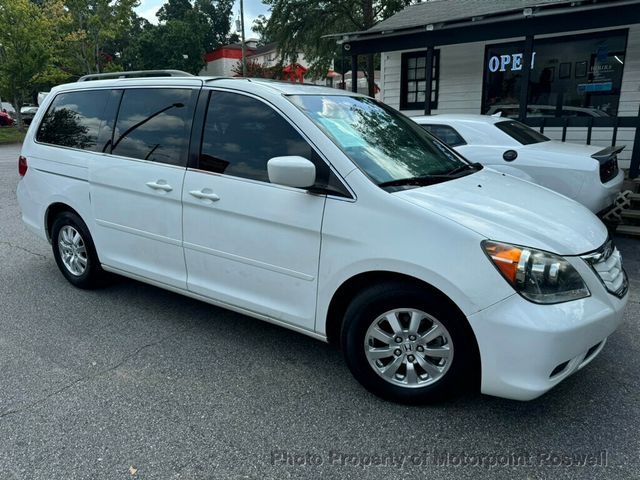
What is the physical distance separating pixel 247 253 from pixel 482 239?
149 cm

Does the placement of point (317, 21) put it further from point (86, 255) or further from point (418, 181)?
point (418, 181)

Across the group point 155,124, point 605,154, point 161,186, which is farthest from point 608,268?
point 605,154

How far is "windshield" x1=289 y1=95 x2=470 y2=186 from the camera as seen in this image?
304 cm

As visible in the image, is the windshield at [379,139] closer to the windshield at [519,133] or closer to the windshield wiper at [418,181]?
the windshield wiper at [418,181]

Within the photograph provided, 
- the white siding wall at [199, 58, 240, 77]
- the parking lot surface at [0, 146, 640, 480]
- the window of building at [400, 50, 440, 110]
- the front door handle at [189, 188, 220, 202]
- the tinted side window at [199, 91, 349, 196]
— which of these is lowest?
the parking lot surface at [0, 146, 640, 480]

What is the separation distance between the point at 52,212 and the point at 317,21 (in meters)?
17.2

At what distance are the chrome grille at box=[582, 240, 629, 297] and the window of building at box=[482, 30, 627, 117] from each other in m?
8.58

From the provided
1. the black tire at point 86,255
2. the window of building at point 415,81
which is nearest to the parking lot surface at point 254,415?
the black tire at point 86,255

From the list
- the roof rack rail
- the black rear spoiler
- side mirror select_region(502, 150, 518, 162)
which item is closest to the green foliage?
side mirror select_region(502, 150, 518, 162)

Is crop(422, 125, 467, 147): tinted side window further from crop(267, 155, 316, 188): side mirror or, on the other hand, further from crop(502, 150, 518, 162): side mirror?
crop(267, 155, 316, 188): side mirror

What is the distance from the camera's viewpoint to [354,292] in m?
2.96

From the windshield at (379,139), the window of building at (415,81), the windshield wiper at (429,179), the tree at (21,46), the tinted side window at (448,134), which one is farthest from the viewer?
the tree at (21,46)

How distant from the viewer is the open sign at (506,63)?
11.5m

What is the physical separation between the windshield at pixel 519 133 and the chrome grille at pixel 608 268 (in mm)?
3928
